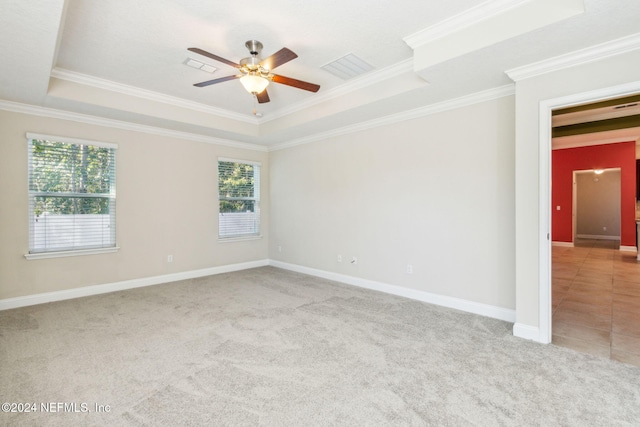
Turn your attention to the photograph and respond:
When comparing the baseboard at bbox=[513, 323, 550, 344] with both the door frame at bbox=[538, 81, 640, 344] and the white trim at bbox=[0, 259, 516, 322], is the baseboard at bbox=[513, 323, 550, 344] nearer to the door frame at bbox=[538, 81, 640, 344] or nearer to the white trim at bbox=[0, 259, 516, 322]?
the door frame at bbox=[538, 81, 640, 344]

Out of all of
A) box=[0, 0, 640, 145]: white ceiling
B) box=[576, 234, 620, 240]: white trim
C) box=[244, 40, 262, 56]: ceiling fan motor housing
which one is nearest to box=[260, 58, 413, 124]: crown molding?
box=[0, 0, 640, 145]: white ceiling

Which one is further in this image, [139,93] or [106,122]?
[106,122]

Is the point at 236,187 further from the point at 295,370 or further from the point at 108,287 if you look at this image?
the point at 295,370

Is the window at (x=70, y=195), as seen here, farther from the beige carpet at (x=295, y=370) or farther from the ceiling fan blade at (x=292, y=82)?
the ceiling fan blade at (x=292, y=82)

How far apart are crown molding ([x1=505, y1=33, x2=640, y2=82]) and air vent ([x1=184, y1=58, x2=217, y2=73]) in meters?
3.11

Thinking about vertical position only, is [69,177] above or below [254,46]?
below

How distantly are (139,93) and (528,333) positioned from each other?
5388 millimetres

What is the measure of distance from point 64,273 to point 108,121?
7.40 ft

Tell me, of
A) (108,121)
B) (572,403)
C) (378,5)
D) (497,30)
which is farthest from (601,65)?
(108,121)

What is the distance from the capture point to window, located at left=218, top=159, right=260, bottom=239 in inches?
236

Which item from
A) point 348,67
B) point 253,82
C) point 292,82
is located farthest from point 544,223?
point 253,82

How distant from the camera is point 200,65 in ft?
11.2

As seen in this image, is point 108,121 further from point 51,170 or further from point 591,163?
point 591,163

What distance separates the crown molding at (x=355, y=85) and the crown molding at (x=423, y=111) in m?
0.71
